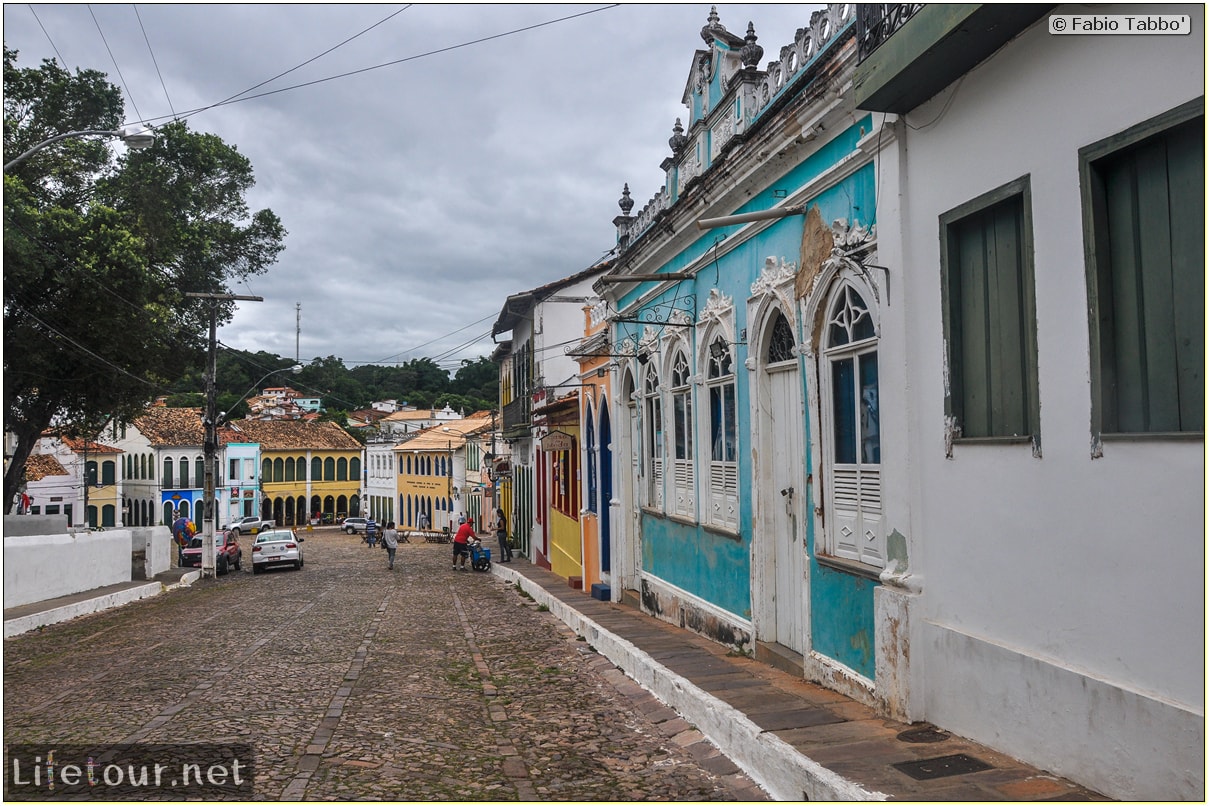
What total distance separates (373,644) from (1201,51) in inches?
419

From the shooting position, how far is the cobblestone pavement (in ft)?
20.5

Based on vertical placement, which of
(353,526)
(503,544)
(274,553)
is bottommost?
(353,526)

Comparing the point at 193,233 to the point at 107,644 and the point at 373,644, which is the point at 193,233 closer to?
the point at 107,644

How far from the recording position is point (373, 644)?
12172mm

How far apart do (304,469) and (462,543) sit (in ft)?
160

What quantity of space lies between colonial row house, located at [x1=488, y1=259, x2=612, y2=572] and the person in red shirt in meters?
1.90

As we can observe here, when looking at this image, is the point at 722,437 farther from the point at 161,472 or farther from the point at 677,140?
the point at 161,472

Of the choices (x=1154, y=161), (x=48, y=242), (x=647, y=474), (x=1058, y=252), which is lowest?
(x=647, y=474)

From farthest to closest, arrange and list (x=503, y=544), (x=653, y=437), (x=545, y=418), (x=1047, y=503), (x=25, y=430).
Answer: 1. (x=503, y=544)
2. (x=25, y=430)
3. (x=545, y=418)
4. (x=653, y=437)
5. (x=1047, y=503)

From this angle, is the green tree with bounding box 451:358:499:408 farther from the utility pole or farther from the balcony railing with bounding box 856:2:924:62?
the balcony railing with bounding box 856:2:924:62

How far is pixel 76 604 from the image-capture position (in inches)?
677

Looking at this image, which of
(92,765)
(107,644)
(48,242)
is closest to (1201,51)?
(92,765)

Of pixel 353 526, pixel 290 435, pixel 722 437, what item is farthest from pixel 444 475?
pixel 722 437

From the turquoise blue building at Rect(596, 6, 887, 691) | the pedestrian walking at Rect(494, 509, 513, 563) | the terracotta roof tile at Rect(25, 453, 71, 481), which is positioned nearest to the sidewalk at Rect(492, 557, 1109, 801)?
the turquoise blue building at Rect(596, 6, 887, 691)
